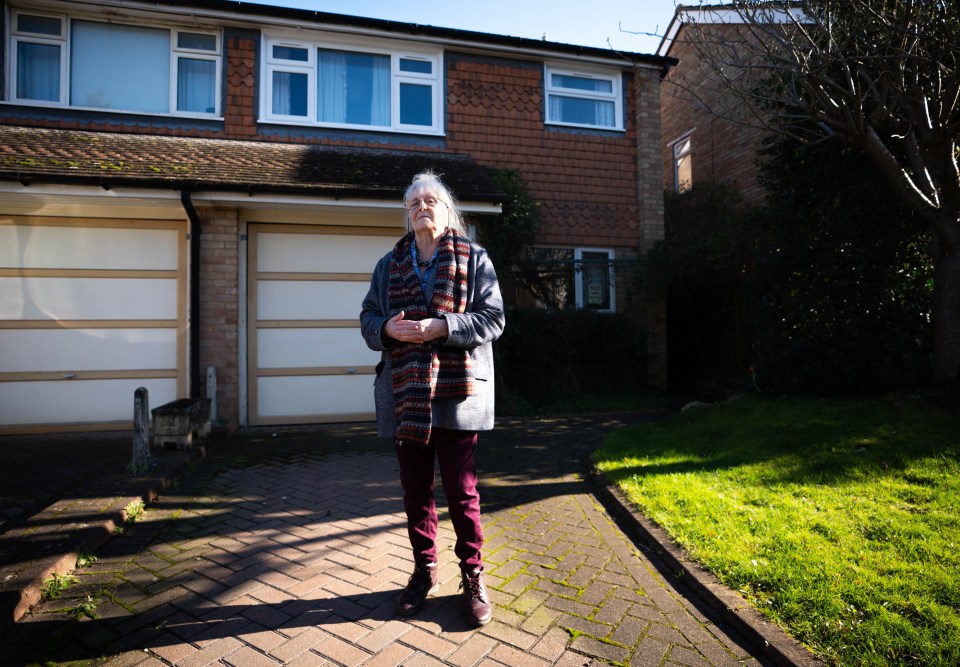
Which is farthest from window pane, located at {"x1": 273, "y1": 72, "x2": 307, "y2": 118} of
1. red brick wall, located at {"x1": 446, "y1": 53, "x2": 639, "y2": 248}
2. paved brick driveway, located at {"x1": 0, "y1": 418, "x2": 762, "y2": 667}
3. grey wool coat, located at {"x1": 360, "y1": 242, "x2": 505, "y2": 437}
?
grey wool coat, located at {"x1": 360, "y1": 242, "x2": 505, "y2": 437}

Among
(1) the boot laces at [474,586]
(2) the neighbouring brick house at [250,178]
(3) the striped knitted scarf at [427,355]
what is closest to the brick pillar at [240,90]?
(2) the neighbouring brick house at [250,178]

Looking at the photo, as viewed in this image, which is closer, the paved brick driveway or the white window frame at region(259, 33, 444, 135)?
the paved brick driveway

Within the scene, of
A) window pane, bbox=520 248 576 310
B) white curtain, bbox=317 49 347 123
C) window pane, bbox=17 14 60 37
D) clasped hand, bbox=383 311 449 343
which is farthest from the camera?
window pane, bbox=520 248 576 310

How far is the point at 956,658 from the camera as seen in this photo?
6.30 feet

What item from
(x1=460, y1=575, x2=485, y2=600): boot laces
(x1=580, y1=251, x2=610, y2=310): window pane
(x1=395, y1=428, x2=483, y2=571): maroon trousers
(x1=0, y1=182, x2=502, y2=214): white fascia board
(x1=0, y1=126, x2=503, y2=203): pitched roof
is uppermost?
(x1=0, y1=126, x2=503, y2=203): pitched roof

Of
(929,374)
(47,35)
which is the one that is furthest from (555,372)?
(47,35)

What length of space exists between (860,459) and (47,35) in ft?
37.4

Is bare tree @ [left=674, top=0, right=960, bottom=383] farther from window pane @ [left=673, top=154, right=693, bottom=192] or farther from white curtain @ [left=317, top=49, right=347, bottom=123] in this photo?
window pane @ [left=673, top=154, right=693, bottom=192]

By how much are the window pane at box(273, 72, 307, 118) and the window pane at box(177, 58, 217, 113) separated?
91cm

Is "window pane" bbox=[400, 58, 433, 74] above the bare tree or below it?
above

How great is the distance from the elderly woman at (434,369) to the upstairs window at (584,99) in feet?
27.6

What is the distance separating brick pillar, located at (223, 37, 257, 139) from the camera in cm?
849

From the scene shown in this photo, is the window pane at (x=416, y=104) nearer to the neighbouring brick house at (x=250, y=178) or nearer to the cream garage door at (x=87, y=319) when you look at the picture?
the neighbouring brick house at (x=250, y=178)

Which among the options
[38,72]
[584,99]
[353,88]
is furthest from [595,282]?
[38,72]
